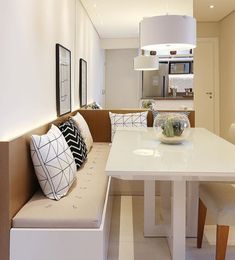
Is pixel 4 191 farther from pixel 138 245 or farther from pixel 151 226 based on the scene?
pixel 151 226

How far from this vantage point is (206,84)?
22.9ft

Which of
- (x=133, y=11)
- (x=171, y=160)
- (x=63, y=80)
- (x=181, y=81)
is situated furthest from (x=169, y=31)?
(x=181, y=81)

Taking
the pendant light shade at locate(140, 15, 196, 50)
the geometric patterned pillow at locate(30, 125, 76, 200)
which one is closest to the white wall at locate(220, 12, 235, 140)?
the pendant light shade at locate(140, 15, 196, 50)

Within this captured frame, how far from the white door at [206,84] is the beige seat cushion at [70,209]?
4.91 meters

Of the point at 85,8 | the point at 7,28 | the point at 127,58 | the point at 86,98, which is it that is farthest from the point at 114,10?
the point at 7,28

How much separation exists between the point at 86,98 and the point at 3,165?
358 centimetres

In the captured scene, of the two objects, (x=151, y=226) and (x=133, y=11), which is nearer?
(x=151, y=226)

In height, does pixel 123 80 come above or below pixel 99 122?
above

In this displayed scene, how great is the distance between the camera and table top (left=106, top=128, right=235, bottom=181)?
1.64 m

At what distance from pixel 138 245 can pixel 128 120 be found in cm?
202

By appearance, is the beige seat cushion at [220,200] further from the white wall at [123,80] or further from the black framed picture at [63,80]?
the white wall at [123,80]

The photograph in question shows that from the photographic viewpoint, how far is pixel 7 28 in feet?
6.50

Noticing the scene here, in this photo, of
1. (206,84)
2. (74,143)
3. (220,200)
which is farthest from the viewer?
(206,84)

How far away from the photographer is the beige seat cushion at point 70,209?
70.9 inches
